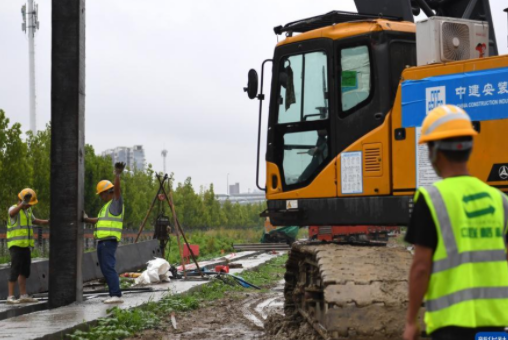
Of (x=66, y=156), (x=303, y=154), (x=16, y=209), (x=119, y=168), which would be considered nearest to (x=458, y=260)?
(x=303, y=154)

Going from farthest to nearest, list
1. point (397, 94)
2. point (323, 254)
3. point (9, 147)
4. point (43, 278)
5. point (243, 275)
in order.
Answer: point (9, 147) < point (243, 275) < point (43, 278) < point (397, 94) < point (323, 254)

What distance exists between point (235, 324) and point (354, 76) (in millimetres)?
4186

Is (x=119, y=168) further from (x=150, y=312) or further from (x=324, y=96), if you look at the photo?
(x=324, y=96)

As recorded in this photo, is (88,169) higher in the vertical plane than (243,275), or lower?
higher

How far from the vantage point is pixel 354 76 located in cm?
960

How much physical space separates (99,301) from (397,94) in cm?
643

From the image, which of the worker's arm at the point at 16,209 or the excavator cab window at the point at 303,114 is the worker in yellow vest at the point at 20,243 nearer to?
the worker's arm at the point at 16,209

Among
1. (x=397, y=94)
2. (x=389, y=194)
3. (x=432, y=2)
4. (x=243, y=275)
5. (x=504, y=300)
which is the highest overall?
(x=432, y=2)

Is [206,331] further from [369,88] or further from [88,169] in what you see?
[88,169]

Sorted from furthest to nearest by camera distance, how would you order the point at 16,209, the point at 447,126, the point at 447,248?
the point at 16,209
the point at 447,126
the point at 447,248

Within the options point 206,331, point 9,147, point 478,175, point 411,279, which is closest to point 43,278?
point 206,331

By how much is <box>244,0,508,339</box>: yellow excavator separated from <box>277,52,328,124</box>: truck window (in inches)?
0.5

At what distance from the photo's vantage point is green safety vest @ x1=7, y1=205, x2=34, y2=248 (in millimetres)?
13789

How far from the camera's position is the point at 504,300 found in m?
4.11
